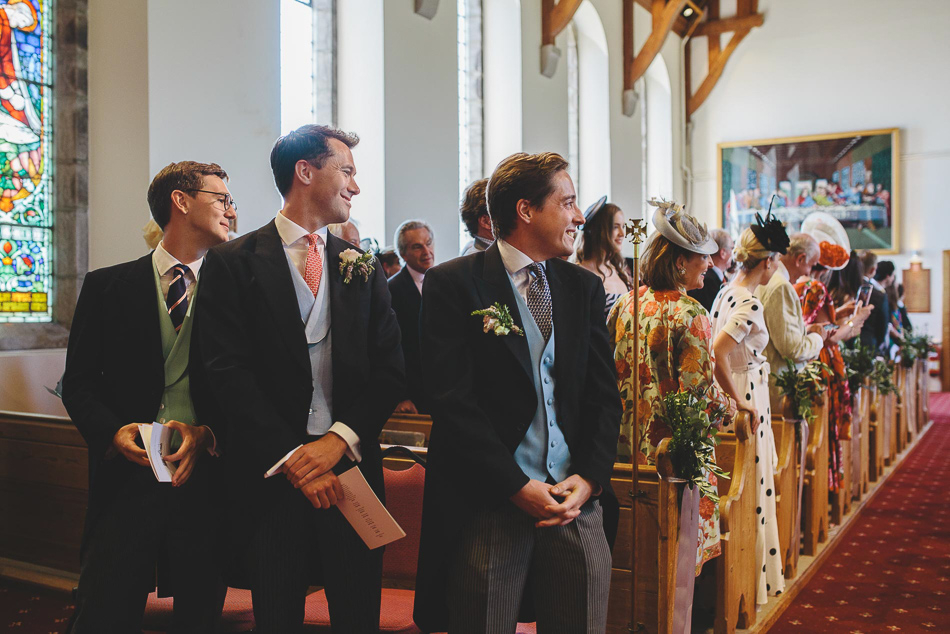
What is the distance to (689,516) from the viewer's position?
8.51 feet

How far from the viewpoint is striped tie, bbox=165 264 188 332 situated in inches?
86.4

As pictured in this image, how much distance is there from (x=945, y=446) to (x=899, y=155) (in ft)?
23.7

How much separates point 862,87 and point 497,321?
1434 cm

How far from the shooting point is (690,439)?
2443mm

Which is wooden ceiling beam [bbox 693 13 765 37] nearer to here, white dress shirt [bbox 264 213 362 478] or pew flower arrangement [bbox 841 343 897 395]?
pew flower arrangement [bbox 841 343 897 395]

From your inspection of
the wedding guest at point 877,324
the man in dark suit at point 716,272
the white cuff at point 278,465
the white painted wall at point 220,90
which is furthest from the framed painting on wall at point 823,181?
the white cuff at point 278,465

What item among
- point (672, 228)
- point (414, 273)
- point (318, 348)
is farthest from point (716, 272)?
point (318, 348)

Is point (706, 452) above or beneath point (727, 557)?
above

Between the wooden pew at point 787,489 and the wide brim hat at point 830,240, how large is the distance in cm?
195

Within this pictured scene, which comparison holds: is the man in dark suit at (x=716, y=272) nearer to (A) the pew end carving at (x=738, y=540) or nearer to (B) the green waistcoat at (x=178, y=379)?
(A) the pew end carving at (x=738, y=540)

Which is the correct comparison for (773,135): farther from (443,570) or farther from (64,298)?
(443,570)

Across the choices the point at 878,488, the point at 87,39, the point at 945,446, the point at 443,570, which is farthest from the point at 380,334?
the point at 945,446

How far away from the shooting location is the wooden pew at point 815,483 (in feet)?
14.6

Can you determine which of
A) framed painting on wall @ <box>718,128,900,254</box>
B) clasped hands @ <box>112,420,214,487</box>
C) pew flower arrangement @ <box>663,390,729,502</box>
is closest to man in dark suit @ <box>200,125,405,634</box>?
clasped hands @ <box>112,420,214,487</box>
